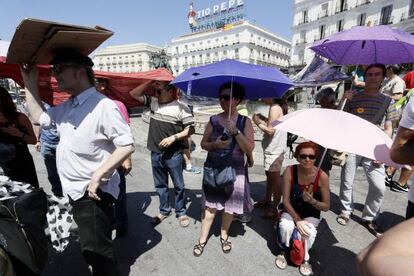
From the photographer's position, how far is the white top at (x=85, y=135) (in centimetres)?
167

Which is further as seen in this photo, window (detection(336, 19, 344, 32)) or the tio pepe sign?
the tio pepe sign

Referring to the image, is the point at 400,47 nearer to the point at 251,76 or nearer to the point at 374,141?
the point at 374,141

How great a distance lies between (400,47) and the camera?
264 cm

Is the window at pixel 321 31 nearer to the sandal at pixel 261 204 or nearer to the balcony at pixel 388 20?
the balcony at pixel 388 20

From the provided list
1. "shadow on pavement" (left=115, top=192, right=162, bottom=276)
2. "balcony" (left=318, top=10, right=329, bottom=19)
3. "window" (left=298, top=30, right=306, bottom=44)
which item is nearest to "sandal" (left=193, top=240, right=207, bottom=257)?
"shadow on pavement" (left=115, top=192, right=162, bottom=276)

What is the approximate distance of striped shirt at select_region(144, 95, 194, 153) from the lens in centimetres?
293

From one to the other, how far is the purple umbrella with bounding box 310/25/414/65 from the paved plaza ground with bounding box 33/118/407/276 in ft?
6.85

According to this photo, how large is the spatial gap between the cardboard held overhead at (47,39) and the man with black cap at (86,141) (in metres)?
0.08

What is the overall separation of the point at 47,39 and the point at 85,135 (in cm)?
63

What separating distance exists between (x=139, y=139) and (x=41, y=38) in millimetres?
6561

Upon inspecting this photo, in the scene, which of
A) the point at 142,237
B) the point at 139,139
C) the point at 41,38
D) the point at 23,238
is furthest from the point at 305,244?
the point at 139,139

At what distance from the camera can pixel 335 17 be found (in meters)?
34.7

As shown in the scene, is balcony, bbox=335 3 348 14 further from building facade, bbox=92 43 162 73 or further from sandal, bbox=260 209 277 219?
building facade, bbox=92 43 162 73

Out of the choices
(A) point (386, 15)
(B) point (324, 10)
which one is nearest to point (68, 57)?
(A) point (386, 15)
